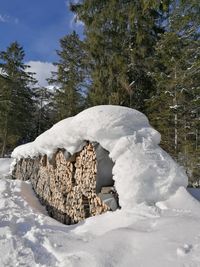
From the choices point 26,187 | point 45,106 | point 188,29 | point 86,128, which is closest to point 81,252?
point 86,128

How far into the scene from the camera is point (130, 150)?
13.9 feet

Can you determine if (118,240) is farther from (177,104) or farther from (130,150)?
(177,104)

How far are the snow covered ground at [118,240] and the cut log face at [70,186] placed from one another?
76 cm

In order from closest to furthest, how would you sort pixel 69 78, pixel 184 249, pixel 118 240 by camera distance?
pixel 184 249, pixel 118 240, pixel 69 78

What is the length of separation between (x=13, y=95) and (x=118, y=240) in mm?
19147

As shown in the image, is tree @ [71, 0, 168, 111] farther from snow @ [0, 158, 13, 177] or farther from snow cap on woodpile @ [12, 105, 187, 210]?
snow cap on woodpile @ [12, 105, 187, 210]

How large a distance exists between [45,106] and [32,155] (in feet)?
68.0

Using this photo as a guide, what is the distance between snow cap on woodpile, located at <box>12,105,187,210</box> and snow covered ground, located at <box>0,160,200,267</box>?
7.3 inches

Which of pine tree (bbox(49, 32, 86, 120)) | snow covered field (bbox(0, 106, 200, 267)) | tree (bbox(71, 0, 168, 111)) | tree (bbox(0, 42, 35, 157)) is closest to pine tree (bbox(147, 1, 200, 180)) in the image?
tree (bbox(71, 0, 168, 111))

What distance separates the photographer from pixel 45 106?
1126 inches

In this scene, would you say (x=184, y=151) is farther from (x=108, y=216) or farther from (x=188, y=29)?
(x=108, y=216)

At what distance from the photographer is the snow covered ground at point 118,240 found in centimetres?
248

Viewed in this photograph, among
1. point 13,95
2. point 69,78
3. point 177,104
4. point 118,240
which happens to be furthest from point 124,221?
point 13,95

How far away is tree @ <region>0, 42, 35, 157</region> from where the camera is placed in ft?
63.5
